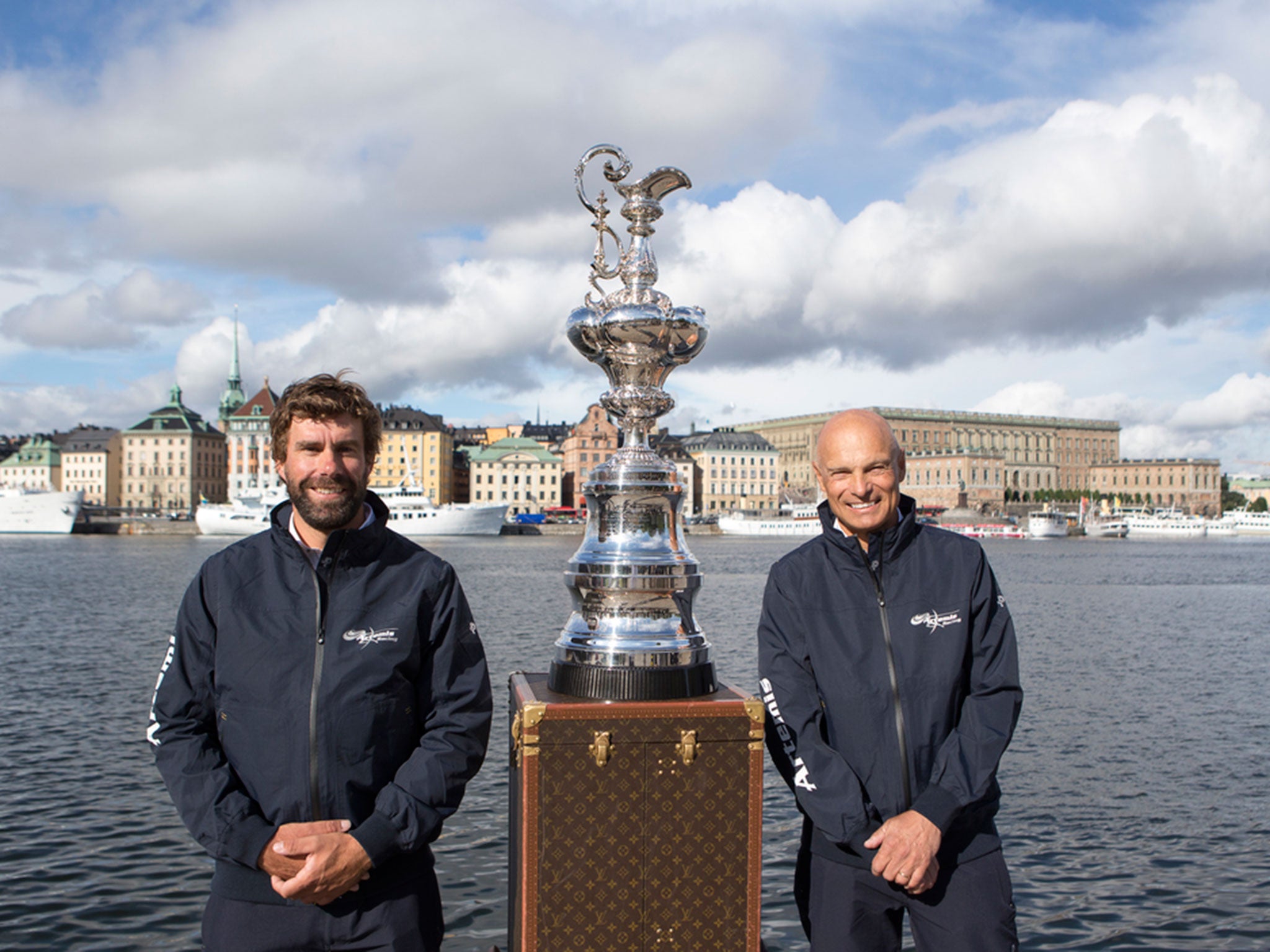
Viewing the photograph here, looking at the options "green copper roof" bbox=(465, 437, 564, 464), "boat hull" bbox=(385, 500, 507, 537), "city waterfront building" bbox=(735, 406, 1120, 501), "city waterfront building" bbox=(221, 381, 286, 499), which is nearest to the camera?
"boat hull" bbox=(385, 500, 507, 537)

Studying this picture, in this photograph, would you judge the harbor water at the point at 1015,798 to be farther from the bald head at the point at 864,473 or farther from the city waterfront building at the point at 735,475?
the city waterfront building at the point at 735,475

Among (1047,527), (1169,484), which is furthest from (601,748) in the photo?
(1169,484)

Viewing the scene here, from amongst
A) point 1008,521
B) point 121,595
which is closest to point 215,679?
point 121,595

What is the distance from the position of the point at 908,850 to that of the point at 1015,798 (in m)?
8.08

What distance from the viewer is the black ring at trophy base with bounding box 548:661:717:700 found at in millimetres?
3494

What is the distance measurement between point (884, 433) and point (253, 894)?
234cm

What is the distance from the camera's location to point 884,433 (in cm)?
331

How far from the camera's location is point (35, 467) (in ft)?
429

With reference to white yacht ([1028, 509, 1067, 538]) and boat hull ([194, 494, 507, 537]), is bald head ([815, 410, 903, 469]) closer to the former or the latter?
boat hull ([194, 494, 507, 537])

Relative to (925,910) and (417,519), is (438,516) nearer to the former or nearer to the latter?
(417,519)

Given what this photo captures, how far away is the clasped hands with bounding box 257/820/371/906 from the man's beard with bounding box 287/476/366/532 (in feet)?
2.85

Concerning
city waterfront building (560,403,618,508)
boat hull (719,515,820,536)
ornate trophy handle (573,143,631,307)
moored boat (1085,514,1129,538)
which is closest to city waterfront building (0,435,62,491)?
city waterfront building (560,403,618,508)

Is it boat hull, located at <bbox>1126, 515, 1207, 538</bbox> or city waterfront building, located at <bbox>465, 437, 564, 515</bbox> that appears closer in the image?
boat hull, located at <bbox>1126, 515, 1207, 538</bbox>

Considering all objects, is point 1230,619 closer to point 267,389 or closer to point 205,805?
point 205,805
